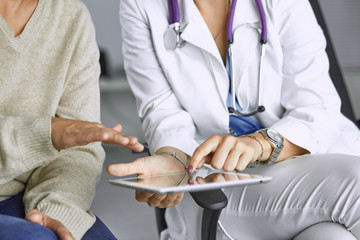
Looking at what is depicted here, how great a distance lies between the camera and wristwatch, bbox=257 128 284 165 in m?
1.05

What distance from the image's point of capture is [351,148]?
4.03ft

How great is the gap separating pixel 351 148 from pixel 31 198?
832 millimetres

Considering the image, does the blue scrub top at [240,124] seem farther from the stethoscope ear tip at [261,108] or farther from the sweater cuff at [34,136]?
the sweater cuff at [34,136]

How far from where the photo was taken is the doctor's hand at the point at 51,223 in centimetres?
70

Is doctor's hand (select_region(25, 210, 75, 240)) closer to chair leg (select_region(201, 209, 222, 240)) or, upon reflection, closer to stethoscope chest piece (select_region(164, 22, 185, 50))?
chair leg (select_region(201, 209, 222, 240))

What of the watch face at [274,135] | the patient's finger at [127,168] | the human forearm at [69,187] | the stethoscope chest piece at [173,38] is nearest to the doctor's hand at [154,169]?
the patient's finger at [127,168]

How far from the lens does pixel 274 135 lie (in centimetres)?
106

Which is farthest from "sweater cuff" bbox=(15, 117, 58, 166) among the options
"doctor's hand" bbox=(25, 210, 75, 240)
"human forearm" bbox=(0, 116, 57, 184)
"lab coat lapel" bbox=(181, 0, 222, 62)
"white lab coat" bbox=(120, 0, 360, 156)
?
"lab coat lapel" bbox=(181, 0, 222, 62)

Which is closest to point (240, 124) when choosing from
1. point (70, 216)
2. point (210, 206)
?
point (210, 206)

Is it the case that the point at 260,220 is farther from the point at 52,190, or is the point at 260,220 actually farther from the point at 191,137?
the point at 52,190

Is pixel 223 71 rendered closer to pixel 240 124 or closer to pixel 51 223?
pixel 240 124

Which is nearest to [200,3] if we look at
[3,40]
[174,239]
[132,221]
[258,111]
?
[258,111]

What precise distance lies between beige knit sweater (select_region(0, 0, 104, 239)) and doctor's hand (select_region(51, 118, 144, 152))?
0.02m

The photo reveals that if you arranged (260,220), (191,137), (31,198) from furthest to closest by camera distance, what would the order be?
1. (191,137)
2. (260,220)
3. (31,198)
